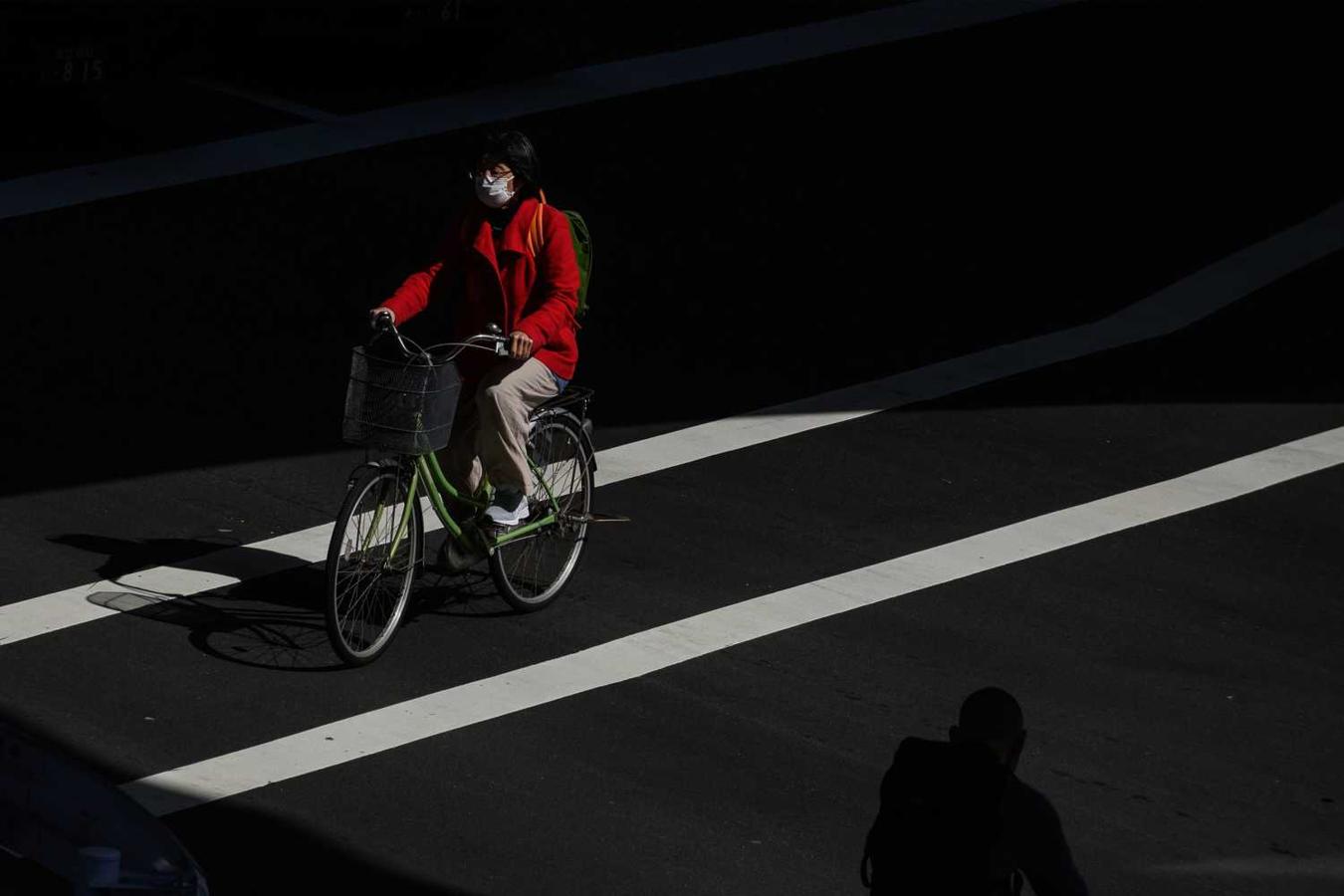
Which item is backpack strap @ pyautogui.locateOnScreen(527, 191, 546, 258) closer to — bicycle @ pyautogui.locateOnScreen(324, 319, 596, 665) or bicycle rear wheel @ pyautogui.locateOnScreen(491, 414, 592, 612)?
bicycle @ pyautogui.locateOnScreen(324, 319, 596, 665)

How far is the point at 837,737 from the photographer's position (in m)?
8.75

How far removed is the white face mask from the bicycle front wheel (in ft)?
4.19

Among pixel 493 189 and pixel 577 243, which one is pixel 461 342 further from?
pixel 577 243

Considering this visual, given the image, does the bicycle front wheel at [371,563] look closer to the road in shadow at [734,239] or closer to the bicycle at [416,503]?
the bicycle at [416,503]

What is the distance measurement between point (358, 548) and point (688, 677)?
1532mm

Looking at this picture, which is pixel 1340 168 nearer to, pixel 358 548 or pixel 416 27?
pixel 416 27

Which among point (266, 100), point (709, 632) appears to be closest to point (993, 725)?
point (709, 632)

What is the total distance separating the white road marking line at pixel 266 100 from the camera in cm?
1734

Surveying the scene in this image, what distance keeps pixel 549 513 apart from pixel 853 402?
3477 mm

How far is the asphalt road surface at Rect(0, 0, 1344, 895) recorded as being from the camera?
8117 mm

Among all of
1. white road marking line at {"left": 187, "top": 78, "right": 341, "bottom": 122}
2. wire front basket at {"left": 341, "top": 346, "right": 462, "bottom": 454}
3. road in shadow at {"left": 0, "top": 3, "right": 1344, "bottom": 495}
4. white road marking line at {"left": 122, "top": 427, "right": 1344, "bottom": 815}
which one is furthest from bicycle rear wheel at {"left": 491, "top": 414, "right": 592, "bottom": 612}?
white road marking line at {"left": 187, "top": 78, "right": 341, "bottom": 122}

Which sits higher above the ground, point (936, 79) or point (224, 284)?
point (936, 79)

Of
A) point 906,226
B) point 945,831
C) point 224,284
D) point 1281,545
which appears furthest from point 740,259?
point 945,831

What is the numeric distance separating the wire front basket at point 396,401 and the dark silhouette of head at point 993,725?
3.81 metres
